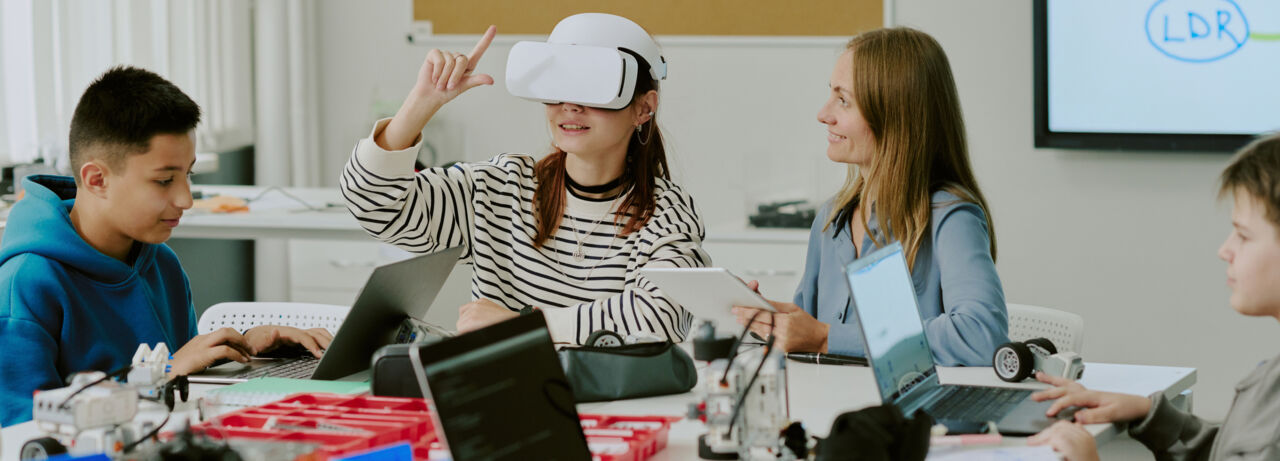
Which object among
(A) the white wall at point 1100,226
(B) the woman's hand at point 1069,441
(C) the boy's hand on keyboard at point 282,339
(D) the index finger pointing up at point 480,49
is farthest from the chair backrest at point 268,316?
(A) the white wall at point 1100,226

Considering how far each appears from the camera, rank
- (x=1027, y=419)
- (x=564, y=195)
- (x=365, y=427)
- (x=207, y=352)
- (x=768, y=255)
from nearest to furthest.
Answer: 1. (x=365, y=427)
2. (x=1027, y=419)
3. (x=207, y=352)
4. (x=564, y=195)
5. (x=768, y=255)

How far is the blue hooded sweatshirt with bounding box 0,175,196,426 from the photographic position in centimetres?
166

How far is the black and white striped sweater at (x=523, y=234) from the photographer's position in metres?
2.04

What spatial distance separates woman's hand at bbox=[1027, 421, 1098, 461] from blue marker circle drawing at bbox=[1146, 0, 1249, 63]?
8.98 ft

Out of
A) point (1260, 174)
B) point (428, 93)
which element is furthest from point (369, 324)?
point (1260, 174)

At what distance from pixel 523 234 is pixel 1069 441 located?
3.36ft

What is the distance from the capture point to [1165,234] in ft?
13.1

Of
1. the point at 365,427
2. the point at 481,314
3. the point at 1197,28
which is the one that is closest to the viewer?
the point at 365,427

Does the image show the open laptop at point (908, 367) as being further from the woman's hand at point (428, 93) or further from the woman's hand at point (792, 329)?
the woman's hand at point (428, 93)

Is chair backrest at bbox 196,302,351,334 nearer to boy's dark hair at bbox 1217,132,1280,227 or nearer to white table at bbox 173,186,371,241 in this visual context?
white table at bbox 173,186,371,241

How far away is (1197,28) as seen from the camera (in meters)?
3.80

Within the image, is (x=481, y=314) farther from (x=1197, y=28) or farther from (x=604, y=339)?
(x=1197, y=28)

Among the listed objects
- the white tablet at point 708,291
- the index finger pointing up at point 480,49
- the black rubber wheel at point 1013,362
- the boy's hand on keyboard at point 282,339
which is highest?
the index finger pointing up at point 480,49

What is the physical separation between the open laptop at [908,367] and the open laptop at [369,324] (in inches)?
25.8
